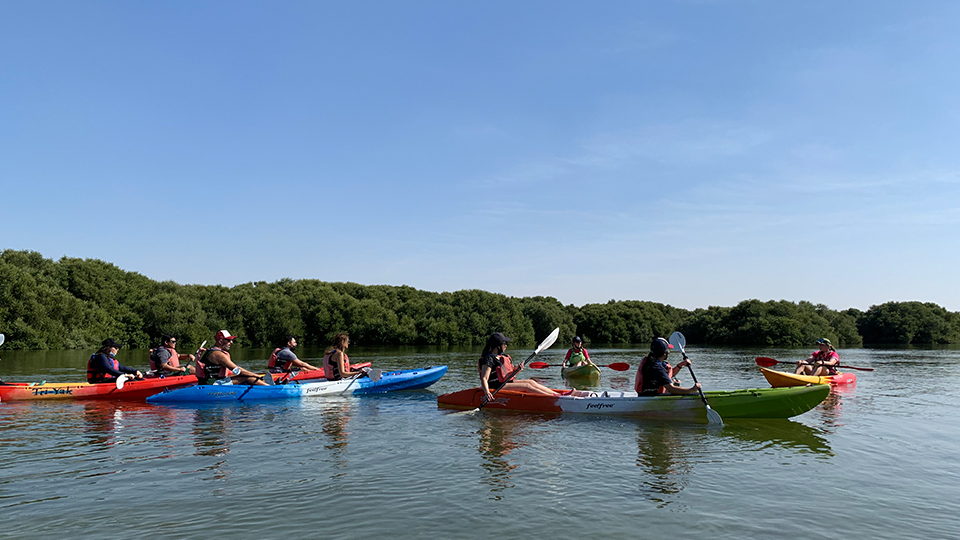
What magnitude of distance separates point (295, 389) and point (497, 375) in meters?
5.11

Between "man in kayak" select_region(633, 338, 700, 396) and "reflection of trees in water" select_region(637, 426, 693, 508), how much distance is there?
68 cm

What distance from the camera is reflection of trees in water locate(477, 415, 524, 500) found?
7109mm

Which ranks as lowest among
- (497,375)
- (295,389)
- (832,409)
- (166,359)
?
(832,409)

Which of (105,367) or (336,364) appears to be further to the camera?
(336,364)

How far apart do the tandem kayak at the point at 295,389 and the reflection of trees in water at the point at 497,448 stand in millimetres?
4868

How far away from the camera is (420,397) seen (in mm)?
15258

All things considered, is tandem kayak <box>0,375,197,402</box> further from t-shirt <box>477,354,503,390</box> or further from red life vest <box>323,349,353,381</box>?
t-shirt <box>477,354,503,390</box>

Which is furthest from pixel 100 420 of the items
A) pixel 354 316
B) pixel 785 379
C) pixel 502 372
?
pixel 354 316

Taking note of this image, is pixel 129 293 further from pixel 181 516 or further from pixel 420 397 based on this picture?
pixel 181 516

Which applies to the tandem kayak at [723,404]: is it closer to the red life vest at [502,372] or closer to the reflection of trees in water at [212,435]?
the red life vest at [502,372]

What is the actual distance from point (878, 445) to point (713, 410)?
8.01ft

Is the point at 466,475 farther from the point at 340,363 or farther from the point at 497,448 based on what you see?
the point at 340,363

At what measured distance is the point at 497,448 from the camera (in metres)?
8.93

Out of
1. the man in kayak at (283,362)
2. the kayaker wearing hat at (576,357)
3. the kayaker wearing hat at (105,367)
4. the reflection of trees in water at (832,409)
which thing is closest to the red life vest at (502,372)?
the reflection of trees in water at (832,409)
